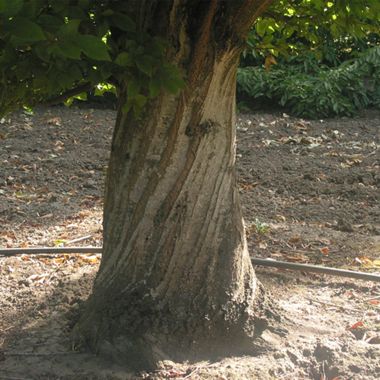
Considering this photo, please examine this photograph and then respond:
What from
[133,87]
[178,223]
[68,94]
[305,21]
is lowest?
[178,223]

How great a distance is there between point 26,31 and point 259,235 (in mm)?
3304

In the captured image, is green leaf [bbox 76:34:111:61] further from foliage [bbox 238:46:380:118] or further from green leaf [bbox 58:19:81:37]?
foliage [bbox 238:46:380:118]

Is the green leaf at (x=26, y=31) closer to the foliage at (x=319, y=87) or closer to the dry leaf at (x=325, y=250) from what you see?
the dry leaf at (x=325, y=250)

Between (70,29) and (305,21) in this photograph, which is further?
(305,21)

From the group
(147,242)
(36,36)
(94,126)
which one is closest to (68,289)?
(147,242)

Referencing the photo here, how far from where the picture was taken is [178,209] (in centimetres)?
321

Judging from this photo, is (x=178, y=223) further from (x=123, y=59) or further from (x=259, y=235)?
(x=259, y=235)

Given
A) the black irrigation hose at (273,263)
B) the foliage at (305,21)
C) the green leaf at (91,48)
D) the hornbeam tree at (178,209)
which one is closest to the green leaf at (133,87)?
the hornbeam tree at (178,209)

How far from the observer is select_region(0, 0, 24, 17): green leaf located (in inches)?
81.8

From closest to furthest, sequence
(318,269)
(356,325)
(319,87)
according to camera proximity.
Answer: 1. (356,325)
2. (318,269)
3. (319,87)

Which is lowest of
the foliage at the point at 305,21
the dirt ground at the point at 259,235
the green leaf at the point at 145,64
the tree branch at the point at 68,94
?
the dirt ground at the point at 259,235

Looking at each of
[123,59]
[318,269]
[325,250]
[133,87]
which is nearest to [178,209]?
[133,87]

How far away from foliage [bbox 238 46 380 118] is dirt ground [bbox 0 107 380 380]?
71cm

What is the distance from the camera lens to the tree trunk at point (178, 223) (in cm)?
310
